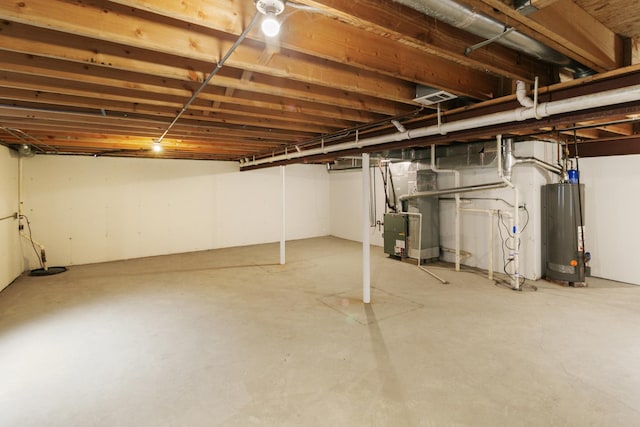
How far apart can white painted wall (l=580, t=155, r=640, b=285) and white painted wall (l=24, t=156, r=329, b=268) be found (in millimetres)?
5903

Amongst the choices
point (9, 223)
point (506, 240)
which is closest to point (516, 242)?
point (506, 240)

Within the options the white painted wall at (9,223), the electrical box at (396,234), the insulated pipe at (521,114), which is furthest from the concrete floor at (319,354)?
the insulated pipe at (521,114)

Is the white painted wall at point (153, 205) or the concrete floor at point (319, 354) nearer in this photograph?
the concrete floor at point (319, 354)

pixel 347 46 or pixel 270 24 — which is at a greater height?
pixel 347 46

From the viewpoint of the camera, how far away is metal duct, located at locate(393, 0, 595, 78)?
1275 mm

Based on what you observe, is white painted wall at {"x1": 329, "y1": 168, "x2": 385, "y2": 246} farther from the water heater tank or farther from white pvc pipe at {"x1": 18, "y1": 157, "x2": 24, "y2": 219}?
white pvc pipe at {"x1": 18, "y1": 157, "x2": 24, "y2": 219}

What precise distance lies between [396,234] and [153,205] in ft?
17.0

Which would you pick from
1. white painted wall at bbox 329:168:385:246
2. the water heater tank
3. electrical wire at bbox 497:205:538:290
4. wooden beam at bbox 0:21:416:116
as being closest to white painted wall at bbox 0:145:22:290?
wooden beam at bbox 0:21:416:116

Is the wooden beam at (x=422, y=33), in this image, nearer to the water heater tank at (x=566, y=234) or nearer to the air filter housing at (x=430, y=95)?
the air filter housing at (x=430, y=95)

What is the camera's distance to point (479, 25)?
1.44 meters

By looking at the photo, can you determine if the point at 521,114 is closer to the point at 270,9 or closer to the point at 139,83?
the point at 270,9

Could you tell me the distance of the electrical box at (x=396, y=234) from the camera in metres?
5.70

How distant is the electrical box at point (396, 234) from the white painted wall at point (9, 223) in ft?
19.9

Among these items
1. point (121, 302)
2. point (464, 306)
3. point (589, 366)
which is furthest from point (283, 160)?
point (589, 366)
